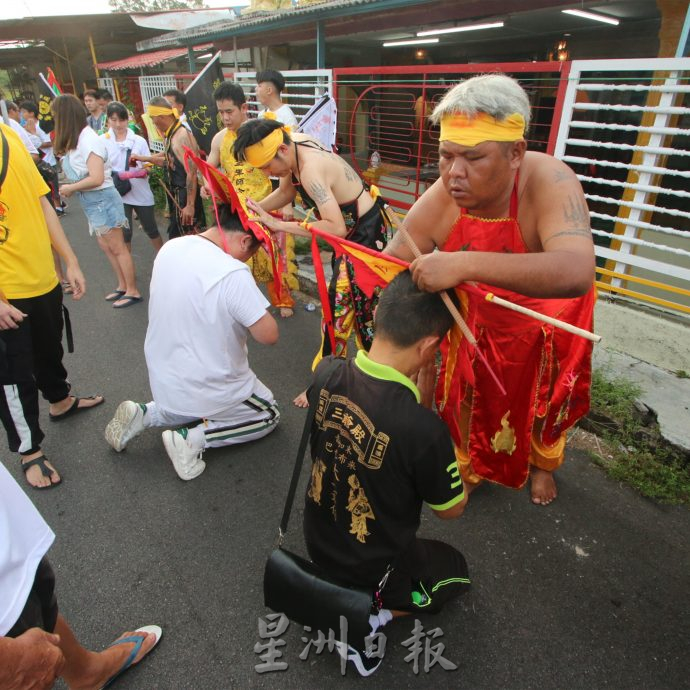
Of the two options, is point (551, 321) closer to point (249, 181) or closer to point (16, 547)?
point (16, 547)

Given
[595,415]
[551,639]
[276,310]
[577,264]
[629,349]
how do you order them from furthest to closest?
[276,310]
[629,349]
[595,415]
[551,639]
[577,264]

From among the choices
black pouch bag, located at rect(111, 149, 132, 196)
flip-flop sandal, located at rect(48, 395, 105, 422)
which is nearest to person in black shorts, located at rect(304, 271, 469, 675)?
flip-flop sandal, located at rect(48, 395, 105, 422)

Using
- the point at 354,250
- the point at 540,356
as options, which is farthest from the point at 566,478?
the point at 354,250

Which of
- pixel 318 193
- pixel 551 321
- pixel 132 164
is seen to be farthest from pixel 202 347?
pixel 132 164

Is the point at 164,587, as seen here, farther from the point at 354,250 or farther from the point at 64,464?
the point at 354,250

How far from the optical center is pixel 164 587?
2.15 metres

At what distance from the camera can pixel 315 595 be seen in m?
1.63

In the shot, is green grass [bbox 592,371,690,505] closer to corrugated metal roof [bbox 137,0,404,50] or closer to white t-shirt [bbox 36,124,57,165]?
corrugated metal roof [bbox 137,0,404,50]

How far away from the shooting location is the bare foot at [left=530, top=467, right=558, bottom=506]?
8.44ft

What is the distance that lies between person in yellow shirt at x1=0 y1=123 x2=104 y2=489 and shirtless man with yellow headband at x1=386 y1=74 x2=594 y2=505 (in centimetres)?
187

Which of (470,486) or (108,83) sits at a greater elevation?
(108,83)

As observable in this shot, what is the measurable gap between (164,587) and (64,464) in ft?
3.95

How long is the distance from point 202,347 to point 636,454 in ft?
8.46

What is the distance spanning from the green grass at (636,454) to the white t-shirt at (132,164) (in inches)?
195
